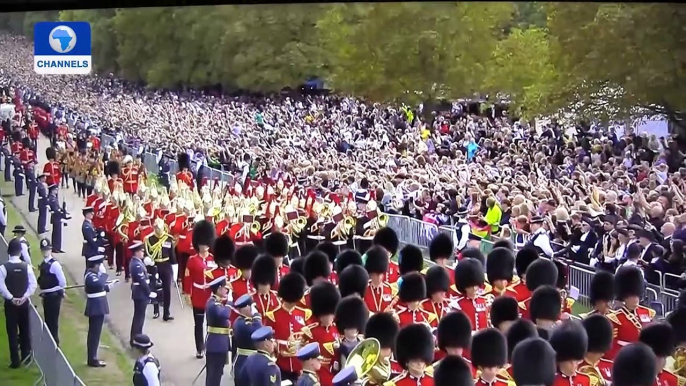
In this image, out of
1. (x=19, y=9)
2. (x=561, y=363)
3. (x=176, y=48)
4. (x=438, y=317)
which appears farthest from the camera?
(x=176, y=48)

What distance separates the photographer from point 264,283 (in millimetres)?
6406

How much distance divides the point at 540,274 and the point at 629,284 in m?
0.48

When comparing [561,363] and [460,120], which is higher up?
[460,120]

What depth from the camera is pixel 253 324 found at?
5879 millimetres

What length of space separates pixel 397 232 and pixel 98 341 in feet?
6.05

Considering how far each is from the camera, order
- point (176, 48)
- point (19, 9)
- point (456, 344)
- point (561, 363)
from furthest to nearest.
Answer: point (176, 48)
point (19, 9)
point (456, 344)
point (561, 363)

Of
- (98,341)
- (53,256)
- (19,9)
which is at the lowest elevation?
(98,341)

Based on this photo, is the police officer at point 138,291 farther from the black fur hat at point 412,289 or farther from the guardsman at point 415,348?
the guardsman at point 415,348

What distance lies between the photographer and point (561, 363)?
5.08 metres

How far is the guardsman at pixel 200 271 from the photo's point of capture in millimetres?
6836

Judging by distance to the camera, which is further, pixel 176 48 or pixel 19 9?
pixel 176 48

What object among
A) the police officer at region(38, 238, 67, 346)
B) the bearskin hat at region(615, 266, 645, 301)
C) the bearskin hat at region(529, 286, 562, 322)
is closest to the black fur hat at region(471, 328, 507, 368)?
the bearskin hat at region(529, 286, 562, 322)

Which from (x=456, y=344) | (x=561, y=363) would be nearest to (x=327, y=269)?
(x=456, y=344)

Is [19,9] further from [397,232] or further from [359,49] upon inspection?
[397,232]
